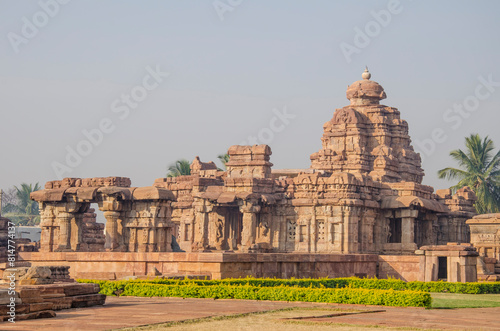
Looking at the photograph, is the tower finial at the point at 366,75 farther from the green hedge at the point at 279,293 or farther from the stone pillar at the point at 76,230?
the green hedge at the point at 279,293

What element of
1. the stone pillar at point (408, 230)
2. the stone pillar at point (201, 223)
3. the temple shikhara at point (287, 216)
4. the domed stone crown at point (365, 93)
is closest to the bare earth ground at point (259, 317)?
the temple shikhara at point (287, 216)

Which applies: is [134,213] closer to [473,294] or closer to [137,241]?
[137,241]

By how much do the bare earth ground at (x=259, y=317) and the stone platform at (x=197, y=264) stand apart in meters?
6.96

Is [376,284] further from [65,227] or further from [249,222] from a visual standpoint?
[249,222]

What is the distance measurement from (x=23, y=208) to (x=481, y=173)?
185 ft

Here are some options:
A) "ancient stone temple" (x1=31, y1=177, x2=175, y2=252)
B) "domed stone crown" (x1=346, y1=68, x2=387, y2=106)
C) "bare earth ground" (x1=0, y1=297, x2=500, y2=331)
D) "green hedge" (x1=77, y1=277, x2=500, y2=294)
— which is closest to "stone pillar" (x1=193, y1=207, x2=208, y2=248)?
"ancient stone temple" (x1=31, y1=177, x2=175, y2=252)

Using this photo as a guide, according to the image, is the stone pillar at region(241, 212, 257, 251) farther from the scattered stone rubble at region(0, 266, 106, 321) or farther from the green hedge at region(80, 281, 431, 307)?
the scattered stone rubble at region(0, 266, 106, 321)

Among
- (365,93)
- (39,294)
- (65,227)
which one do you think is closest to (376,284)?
(39,294)

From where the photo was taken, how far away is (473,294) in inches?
921

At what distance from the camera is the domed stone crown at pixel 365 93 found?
162 feet

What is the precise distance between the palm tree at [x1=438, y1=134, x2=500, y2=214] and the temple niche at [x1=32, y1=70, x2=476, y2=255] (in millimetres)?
9992

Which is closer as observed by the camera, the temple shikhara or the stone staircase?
the temple shikhara

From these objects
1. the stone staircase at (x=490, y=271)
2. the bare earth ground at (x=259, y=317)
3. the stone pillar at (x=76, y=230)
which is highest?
the stone pillar at (x=76, y=230)

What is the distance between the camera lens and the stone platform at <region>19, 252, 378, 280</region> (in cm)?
2353
